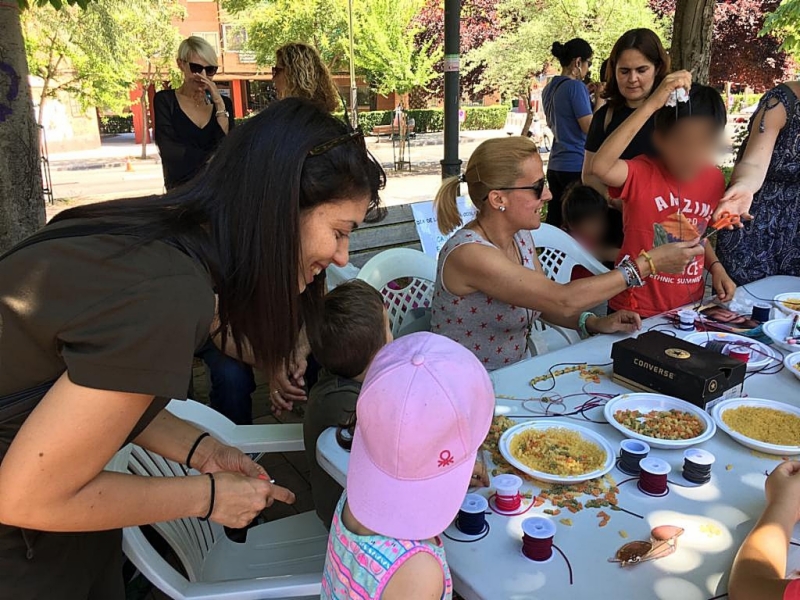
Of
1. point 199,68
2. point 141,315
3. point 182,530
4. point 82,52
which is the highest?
point 82,52

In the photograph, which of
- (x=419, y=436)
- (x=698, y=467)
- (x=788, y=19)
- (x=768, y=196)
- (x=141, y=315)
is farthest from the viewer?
(x=788, y=19)

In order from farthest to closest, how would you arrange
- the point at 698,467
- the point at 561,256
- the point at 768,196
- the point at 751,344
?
the point at 561,256 → the point at 768,196 → the point at 751,344 → the point at 698,467

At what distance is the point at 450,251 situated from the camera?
2.38 m

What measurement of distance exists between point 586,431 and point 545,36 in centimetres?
1603

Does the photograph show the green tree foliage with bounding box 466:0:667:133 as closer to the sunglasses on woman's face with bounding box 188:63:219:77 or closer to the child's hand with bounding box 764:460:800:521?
the sunglasses on woman's face with bounding box 188:63:219:77

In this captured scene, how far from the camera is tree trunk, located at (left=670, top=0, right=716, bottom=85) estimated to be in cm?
464

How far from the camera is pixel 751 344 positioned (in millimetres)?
2197

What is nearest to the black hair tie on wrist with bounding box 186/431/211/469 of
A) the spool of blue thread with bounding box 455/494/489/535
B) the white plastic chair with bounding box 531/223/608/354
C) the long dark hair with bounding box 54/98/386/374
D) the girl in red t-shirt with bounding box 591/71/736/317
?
the long dark hair with bounding box 54/98/386/374

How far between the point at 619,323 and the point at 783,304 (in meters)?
0.75

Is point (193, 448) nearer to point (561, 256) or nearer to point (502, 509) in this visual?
point (502, 509)

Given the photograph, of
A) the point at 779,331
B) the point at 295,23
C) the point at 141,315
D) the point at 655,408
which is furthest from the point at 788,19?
the point at 295,23

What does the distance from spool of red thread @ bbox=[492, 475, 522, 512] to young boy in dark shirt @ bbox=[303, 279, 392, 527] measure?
0.51 metres

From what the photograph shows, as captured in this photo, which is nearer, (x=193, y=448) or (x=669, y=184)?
(x=193, y=448)

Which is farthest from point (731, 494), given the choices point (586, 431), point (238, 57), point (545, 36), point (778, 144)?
point (238, 57)
